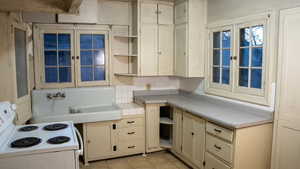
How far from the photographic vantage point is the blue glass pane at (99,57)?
148 inches

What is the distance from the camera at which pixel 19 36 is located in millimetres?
2717

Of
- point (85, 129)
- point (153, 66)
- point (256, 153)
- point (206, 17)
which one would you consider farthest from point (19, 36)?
point (256, 153)

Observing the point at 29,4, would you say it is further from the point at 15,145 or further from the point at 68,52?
the point at 68,52

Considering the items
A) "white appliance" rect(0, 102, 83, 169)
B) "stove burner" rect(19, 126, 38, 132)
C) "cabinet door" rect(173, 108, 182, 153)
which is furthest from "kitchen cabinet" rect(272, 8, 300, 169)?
"stove burner" rect(19, 126, 38, 132)

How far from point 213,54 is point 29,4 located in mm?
2456

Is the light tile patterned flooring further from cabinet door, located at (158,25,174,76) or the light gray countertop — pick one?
cabinet door, located at (158,25,174,76)

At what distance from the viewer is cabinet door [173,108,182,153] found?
134 inches

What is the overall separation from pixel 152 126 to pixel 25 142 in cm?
212

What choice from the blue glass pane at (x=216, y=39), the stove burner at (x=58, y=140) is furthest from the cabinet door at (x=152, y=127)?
the stove burner at (x=58, y=140)

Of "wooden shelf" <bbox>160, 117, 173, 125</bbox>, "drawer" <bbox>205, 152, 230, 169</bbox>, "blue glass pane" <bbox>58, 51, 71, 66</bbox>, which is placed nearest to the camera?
"drawer" <bbox>205, 152, 230, 169</bbox>

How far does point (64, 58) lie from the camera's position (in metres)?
3.58

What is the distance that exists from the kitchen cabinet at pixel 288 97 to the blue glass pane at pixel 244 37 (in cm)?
47

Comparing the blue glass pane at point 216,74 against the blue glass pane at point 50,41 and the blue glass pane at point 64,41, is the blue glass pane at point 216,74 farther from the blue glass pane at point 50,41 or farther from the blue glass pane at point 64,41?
the blue glass pane at point 50,41

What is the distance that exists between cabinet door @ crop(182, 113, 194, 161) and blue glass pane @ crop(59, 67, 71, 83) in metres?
1.82
